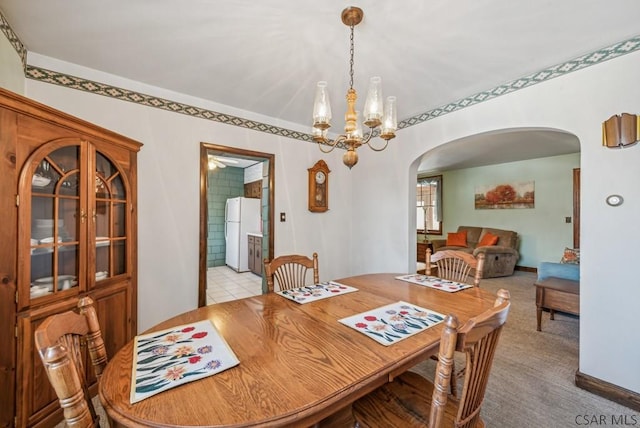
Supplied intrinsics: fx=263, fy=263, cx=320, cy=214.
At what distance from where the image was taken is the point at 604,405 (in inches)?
67.8

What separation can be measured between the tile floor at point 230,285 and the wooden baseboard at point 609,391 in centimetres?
360

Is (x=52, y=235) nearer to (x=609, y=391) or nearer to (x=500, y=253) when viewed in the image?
(x=609, y=391)

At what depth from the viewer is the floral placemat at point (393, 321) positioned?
1112 mm

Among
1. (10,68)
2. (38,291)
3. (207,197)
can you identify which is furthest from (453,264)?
(10,68)

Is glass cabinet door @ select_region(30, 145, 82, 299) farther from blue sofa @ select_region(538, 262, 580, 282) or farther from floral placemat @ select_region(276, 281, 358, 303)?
blue sofa @ select_region(538, 262, 580, 282)

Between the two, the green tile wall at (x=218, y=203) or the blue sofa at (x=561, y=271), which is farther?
the green tile wall at (x=218, y=203)

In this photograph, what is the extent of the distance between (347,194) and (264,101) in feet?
5.82

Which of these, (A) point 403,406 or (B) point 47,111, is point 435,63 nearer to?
(A) point 403,406

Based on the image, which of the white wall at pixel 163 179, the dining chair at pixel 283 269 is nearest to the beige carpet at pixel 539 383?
the dining chair at pixel 283 269

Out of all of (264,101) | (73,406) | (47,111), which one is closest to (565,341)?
(73,406)

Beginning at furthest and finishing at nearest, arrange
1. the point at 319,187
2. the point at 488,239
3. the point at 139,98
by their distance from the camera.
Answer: the point at 488,239
the point at 319,187
the point at 139,98

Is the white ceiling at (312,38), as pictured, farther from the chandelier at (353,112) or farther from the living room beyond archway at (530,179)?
the living room beyond archway at (530,179)

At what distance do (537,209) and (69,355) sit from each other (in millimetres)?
7210

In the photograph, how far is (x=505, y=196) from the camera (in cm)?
598
